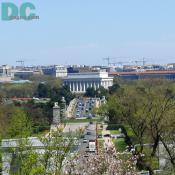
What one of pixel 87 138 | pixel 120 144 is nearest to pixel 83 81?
pixel 87 138

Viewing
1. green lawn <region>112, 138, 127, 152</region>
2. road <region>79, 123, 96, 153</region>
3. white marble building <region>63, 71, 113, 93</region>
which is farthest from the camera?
white marble building <region>63, 71, 113, 93</region>

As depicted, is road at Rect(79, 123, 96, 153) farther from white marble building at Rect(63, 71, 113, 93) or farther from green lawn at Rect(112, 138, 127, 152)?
white marble building at Rect(63, 71, 113, 93)

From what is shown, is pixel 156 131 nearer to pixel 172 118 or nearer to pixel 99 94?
pixel 172 118

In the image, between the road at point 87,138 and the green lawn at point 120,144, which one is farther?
the green lawn at point 120,144

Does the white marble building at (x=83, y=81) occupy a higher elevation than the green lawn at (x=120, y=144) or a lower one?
lower

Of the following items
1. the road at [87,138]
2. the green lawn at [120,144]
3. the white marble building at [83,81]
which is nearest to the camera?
the road at [87,138]

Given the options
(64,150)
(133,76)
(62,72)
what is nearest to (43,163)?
(64,150)

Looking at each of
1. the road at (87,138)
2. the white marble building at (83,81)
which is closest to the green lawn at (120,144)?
the road at (87,138)

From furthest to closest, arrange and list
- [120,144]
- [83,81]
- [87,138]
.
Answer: [83,81] → [87,138] → [120,144]

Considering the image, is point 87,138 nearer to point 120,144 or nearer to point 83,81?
point 120,144

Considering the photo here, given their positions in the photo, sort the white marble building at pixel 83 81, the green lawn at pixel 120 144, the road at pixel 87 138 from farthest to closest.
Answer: the white marble building at pixel 83 81 → the green lawn at pixel 120 144 → the road at pixel 87 138

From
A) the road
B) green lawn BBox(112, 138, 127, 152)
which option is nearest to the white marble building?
the road

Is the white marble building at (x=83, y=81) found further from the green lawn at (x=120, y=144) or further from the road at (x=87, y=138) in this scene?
the green lawn at (x=120, y=144)
